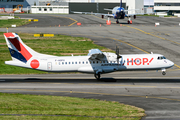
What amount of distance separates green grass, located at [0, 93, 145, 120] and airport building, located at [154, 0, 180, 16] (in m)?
155

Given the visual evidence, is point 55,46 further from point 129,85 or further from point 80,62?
point 129,85

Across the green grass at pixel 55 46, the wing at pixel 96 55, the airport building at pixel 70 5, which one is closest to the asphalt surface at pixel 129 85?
the wing at pixel 96 55

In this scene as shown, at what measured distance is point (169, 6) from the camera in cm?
17500

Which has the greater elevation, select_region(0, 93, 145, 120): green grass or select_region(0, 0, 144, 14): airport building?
select_region(0, 0, 144, 14): airport building

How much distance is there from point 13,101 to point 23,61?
493 inches

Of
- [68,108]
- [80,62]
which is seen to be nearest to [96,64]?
[80,62]

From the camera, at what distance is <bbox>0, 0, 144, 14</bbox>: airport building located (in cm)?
16012

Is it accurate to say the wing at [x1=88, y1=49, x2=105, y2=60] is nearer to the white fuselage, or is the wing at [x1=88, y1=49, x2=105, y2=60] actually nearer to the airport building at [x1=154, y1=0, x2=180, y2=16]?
the white fuselage

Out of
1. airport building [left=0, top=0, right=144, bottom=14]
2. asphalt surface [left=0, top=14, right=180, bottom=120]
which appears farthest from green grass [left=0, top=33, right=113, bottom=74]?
airport building [left=0, top=0, right=144, bottom=14]

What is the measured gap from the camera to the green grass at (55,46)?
60816 mm

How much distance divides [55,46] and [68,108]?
44.9 metres

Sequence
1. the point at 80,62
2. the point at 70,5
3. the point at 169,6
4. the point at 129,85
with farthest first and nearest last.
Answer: the point at 169,6 < the point at 70,5 < the point at 80,62 < the point at 129,85

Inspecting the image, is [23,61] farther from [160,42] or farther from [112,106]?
[160,42]

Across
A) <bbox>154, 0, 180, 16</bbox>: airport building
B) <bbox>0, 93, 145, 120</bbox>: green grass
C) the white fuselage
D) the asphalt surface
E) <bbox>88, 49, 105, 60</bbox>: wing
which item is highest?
<bbox>154, 0, 180, 16</bbox>: airport building
